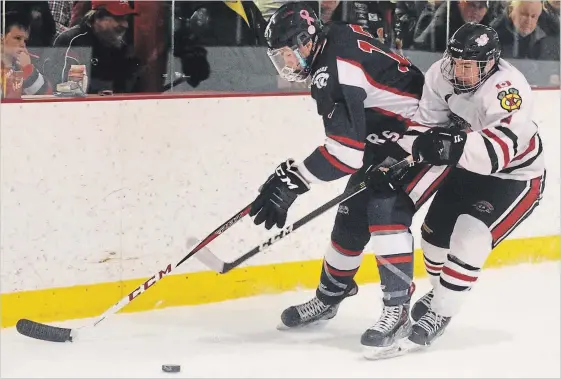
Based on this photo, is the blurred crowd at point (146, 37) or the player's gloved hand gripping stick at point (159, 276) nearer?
the player's gloved hand gripping stick at point (159, 276)

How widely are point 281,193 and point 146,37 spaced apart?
1.23 metres

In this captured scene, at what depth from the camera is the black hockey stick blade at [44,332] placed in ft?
11.7

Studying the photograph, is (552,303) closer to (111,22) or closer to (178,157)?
(178,157)

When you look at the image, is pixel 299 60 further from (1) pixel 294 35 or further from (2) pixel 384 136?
(2) pixel 384 136

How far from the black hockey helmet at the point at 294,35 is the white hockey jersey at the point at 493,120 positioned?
440 mm

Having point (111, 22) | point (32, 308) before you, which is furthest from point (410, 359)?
point (111, 22)

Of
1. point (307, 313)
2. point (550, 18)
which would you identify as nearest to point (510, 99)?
point (307, 313)

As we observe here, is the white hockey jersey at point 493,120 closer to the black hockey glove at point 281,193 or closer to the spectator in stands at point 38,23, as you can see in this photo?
the black hockey glove at point 281,193

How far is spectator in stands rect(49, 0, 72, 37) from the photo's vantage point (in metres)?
4.07

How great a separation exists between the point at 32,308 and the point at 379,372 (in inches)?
50.8

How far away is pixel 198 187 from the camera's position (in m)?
4.16

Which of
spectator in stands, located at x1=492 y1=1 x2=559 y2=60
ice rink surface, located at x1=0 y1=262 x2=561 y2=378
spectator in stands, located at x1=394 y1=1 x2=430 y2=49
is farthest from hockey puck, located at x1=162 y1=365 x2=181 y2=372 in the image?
spectator in stands, located at x1=492 y1=1 x2=559 y2=60

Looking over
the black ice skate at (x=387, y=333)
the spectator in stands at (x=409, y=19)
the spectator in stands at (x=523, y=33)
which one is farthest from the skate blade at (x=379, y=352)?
the spectator in stands at (x=523, y=33)

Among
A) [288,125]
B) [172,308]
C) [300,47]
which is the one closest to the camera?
[300,47]
